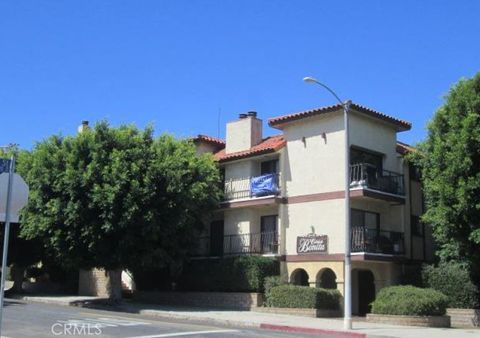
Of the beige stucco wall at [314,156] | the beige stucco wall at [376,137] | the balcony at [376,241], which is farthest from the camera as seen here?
the beige stucco wall at [376,137]

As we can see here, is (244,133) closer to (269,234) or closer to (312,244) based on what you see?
(269,234)

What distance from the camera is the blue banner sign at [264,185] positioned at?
102ft

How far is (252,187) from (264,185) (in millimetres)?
782

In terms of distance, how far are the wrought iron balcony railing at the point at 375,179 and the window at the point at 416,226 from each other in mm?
1534

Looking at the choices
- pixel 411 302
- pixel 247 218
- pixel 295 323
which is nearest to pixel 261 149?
pixel 247 218

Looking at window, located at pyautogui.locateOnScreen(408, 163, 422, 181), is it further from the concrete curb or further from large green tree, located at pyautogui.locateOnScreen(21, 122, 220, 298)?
the concrete curb

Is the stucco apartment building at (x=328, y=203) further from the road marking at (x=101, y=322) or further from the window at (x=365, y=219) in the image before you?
the road marking at (x=101, y=322)

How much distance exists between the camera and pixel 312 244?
29203 millimetres

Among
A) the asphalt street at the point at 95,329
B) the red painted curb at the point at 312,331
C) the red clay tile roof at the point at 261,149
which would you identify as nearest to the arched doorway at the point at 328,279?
the red clay tile roof at the point at 261,149

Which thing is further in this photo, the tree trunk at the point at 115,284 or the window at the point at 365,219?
the tree trunk at the point at 115,284

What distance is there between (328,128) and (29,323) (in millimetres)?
16256

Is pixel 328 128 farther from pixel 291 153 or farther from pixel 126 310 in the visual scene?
pixel 126 310

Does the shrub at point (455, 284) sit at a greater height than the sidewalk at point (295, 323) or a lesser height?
greater

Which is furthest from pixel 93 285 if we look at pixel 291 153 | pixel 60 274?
pixel 291 153
